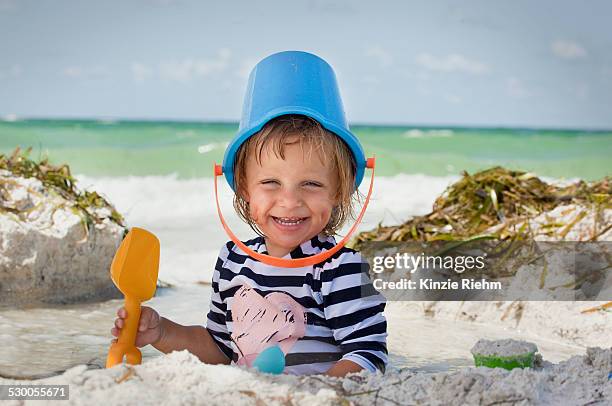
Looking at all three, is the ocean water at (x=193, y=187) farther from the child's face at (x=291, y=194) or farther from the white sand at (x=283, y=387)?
the white sand at (x=283, y=387)

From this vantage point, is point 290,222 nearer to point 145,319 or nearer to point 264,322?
point 264,322

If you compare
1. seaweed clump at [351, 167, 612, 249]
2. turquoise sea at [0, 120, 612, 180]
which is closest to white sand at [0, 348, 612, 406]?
seaweed clump at [351, 167, 612, 249]

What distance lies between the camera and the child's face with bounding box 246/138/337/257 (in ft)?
5.53

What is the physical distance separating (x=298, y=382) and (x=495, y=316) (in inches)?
64.6

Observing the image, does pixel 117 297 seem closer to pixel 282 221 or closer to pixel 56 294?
pixel 56 294

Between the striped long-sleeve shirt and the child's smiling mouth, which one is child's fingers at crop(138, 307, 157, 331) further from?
the child's smiling mouth

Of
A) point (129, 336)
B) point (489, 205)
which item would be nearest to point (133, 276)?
point (129, 336)

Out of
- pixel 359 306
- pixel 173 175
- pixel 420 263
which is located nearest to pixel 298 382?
pixel 359 306

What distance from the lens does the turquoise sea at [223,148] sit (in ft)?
38.3

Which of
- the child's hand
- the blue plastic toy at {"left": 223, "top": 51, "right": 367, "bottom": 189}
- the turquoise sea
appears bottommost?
the child's hand

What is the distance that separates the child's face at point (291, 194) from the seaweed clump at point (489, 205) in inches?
61.0

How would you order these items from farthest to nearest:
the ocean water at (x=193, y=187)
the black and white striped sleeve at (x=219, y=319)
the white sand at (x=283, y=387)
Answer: the ocean water at (x=193, y=187), the black and white striped sleeve at (x=219, y=319), the white sand at (x=283, y=387)

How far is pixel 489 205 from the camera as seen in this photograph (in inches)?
138

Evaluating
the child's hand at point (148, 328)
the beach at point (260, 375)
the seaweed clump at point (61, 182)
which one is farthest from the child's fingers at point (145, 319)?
the seaweed clump at point (61, 182)
